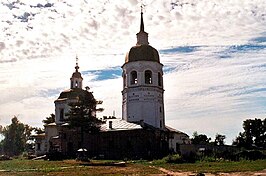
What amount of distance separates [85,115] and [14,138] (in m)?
44.7

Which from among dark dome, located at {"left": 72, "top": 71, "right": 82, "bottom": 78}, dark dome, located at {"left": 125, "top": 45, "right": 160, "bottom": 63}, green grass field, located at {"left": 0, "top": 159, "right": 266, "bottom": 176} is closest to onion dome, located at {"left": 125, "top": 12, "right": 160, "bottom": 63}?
dark dome, located at {"left": 125, "top": 45, "right": 160, "bottom": 63}

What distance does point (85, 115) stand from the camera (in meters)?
50.0

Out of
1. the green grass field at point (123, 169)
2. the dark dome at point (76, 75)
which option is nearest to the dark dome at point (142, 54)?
the dark dome at point (76, 75)

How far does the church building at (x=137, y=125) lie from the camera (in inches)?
1981

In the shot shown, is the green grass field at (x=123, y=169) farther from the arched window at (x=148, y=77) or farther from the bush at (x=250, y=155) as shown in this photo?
the arched window at (x=148, y=77)

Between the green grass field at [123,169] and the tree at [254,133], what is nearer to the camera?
the green grass field at [123,169]

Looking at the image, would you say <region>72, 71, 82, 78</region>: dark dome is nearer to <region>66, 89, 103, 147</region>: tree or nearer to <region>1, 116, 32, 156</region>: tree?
<region>66, 89, 103, 147</region>: tree

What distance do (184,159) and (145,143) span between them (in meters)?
8.25

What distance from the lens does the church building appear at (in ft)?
165

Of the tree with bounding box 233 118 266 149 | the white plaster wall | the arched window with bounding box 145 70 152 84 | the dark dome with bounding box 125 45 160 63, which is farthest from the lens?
the tree with bounding box 233 118 266 149

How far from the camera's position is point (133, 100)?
5594 cm

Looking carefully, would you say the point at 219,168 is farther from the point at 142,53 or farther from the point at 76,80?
the point at 76,80

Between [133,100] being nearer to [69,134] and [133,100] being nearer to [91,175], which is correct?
[69,134]

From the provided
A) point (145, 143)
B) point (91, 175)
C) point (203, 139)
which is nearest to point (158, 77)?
point (145, 143)
